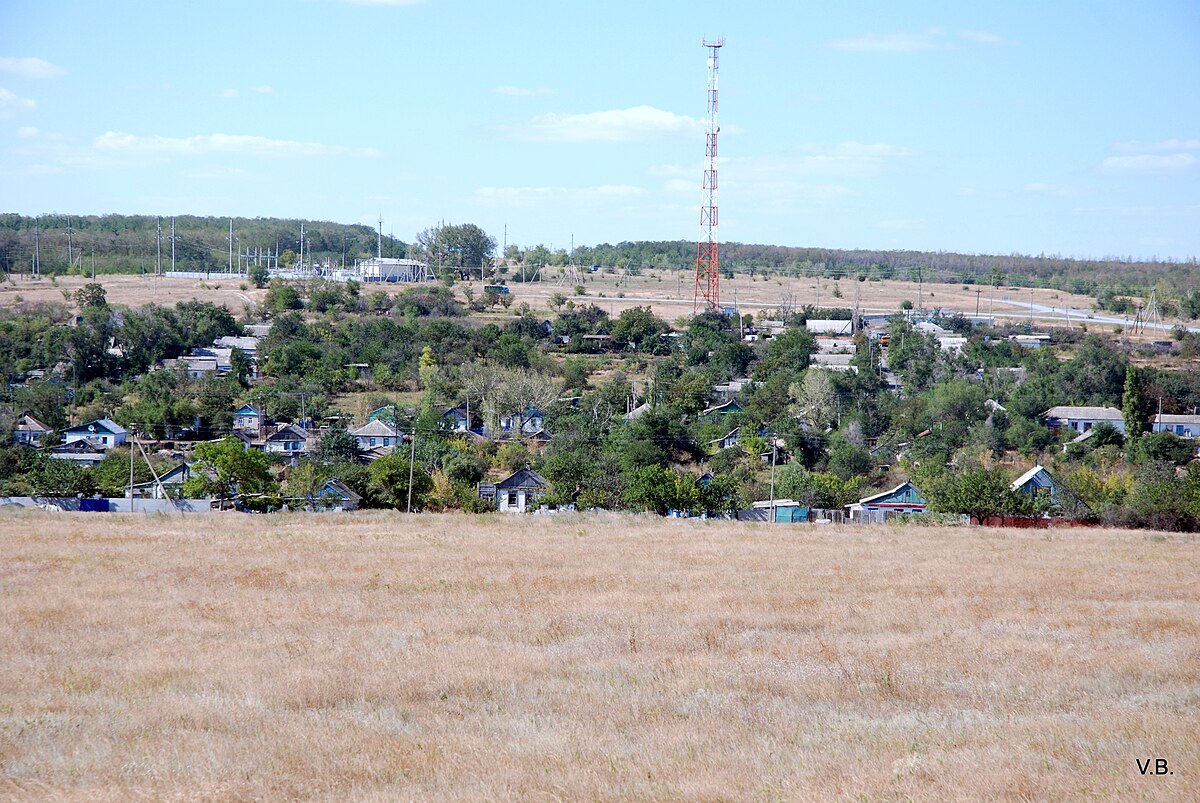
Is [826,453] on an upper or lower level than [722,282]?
lower

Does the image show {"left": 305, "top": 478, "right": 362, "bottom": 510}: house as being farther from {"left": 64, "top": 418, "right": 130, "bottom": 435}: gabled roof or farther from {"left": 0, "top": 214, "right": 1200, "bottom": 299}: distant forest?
{"left": 0, "top": 214, "right": 1200, "bottom": 299}: distant forest

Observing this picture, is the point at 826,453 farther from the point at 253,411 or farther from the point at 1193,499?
the point at 253,411

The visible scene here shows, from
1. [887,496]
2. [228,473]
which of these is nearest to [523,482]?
[228,473]

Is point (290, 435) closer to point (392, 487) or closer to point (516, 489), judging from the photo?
point (516, 489)

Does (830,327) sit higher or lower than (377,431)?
higher

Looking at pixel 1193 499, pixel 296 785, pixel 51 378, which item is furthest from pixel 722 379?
pixel 296 785

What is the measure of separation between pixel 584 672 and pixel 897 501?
82.6ft

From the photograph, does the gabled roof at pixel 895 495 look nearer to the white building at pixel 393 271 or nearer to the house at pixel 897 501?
the house at pixel 897 501

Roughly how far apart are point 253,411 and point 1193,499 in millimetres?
34135

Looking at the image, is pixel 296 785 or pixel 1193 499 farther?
pixel 1193 499

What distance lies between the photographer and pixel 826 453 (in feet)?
135

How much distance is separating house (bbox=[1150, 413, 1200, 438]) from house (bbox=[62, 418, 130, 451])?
4104cm

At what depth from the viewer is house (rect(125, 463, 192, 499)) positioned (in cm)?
3250

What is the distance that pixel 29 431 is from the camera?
4062cm
